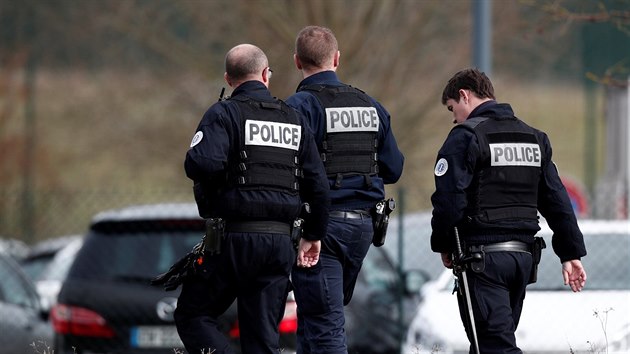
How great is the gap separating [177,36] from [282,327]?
11.5 meters

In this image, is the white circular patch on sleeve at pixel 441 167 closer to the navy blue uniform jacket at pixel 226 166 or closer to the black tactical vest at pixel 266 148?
the navy blue uniform jacket at pixel 226 166

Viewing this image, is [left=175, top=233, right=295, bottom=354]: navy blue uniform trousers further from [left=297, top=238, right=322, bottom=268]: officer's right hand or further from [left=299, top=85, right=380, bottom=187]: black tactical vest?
[left=299, top=85, right=380, bottom=187]: black tactical vest

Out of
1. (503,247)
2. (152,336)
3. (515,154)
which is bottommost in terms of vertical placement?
(152,336)

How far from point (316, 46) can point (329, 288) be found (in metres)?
1.27

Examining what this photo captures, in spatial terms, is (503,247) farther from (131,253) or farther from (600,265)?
(600,265)

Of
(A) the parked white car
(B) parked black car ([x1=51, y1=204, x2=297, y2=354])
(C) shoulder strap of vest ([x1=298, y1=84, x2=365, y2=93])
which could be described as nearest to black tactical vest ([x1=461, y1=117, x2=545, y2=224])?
(C) shoulder strap of vest ([x1=298, y1=84, x2=365, y2=93])

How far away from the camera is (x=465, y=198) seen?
6469mm

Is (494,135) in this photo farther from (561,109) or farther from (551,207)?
(561,109)

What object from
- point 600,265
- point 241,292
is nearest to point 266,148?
point 241,292

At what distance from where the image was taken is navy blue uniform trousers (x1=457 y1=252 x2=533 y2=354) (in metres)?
6.50

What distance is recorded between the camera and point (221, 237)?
20.8 ft

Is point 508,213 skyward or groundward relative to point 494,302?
skyward

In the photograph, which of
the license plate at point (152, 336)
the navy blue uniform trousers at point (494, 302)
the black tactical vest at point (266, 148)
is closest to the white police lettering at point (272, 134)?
the black tactical vest at point (266, 148)

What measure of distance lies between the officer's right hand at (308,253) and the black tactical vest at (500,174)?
770 mm
